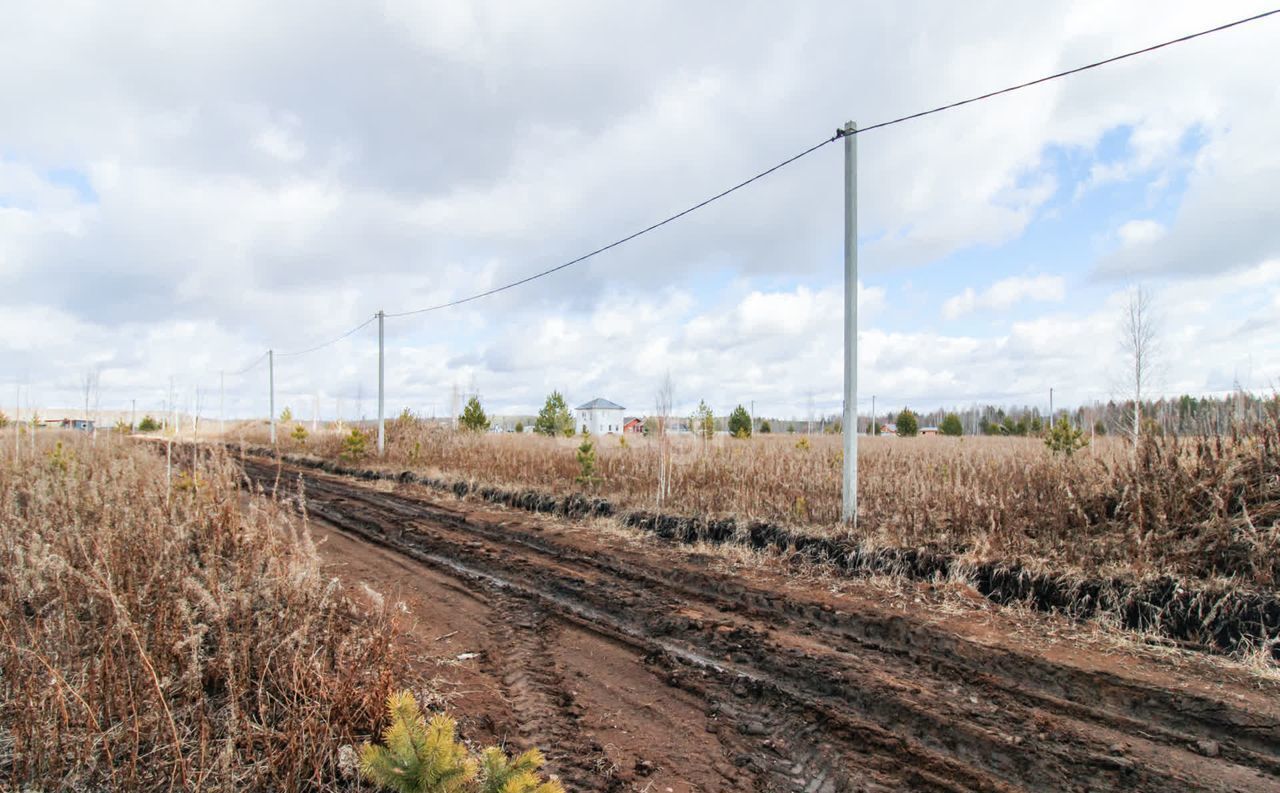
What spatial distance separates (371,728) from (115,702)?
43.9 inches

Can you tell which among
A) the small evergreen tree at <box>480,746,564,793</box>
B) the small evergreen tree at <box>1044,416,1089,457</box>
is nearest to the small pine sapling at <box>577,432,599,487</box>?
the small evergreen tree at <box>1044,416,1089,457</box>

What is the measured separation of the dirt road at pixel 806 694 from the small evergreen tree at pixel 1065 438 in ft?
17.5

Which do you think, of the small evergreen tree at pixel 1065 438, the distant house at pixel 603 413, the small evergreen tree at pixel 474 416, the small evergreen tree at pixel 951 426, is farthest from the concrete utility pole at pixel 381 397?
the distant house at pixel 603 413

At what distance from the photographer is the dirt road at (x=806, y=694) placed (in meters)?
2.99

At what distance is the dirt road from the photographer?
2.99 meters

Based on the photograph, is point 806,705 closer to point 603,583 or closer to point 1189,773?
point 1189,773

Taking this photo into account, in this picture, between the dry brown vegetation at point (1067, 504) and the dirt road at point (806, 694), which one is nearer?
the dirt road at point (806, 694)

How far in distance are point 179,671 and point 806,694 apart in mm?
3279

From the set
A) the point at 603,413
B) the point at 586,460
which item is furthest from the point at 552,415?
the point at 603,413

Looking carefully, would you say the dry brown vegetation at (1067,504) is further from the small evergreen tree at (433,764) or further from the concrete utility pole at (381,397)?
the concrete utility pole at (381,397)

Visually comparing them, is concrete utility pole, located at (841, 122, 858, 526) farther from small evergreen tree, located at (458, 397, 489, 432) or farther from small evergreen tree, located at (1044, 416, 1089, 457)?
small evergreen tree, located at (458, 397, 489, 432)

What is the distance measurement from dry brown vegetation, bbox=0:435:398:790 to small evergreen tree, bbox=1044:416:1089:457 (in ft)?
31.3

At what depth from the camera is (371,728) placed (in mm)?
2939

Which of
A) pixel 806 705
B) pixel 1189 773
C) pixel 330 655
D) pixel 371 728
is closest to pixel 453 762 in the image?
pixel 371 728
